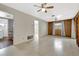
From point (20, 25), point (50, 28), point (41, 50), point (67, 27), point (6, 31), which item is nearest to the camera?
point (41, 50)

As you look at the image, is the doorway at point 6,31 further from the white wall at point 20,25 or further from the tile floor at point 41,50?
the tile floor at point 41,50

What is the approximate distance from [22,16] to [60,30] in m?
7.89

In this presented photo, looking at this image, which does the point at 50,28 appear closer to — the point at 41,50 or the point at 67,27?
the point at 67,27

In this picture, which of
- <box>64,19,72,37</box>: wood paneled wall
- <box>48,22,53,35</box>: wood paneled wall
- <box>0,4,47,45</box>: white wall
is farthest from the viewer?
<box>48,22,53,35</box>: wood paneled wall

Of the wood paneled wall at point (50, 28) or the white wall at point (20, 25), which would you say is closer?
the white wall at point (20, 25)

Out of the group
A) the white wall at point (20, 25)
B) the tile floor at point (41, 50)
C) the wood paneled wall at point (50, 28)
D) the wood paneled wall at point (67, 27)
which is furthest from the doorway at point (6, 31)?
the wood paneled wall at point (50, 28)

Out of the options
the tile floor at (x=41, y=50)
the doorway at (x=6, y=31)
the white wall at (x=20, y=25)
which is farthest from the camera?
the doorway at (x=6, y=31)

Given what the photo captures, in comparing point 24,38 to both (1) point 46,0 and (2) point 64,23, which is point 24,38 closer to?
(1) point 46,0

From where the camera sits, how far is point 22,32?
296 inches

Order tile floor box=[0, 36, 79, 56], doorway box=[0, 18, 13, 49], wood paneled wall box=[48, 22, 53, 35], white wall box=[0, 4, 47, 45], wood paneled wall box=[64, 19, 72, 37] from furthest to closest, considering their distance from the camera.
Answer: wood paneled wall box=[48, 22, 53, 35]
wood paneled wall box=[64, 19, 72, 37]
doorway box=[0, 18, 13, 49]
white wall box=[0, 4, 47, 45]
tile floor box=[0, 36, 79, 56]

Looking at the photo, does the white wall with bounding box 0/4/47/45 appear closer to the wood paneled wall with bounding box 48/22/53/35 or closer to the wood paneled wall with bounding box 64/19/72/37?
the wood paneled wall with bounding box 64/19/72/37

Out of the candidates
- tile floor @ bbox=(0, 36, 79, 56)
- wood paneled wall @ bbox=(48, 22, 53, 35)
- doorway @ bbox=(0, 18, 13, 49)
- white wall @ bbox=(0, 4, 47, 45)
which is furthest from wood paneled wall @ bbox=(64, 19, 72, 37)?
doorway @ bbox=(0, 18, 13, 49)

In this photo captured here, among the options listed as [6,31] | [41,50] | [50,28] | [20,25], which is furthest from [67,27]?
[41,50]

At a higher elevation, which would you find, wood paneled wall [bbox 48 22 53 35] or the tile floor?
wood paneled wall [bbox 48 22 53 35]
